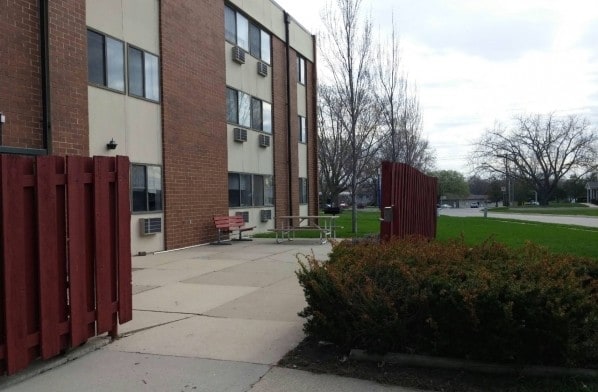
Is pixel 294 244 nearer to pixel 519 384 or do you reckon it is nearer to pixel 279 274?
pixel 279 274

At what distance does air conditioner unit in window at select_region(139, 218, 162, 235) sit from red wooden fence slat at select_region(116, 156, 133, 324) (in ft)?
26.3

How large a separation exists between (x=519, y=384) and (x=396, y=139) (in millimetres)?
21319

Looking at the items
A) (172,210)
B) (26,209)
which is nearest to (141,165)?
(172,210)

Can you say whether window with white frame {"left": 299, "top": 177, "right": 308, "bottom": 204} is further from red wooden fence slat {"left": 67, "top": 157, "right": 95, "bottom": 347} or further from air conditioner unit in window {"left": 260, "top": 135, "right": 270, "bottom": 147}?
red wooden fence slat {"left": 67, "top": 157, "right": 95, "bottom": 347}

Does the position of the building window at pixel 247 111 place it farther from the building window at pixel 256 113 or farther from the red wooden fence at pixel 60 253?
the red wooden fence at pixel 60 253

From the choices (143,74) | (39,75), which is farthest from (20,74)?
(143,74)

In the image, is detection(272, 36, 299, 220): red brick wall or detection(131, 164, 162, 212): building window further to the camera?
detection(272, 36, 299, 220): red brick wall

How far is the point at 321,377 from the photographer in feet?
14.5

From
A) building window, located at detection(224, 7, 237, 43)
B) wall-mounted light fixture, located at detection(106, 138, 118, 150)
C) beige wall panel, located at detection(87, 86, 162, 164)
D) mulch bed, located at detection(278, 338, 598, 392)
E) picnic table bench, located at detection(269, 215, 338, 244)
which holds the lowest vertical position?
mulch bed, located at detection(278, 338, 598, 392)

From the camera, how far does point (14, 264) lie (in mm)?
4137

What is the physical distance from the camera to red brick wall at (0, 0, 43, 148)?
31.5 feet

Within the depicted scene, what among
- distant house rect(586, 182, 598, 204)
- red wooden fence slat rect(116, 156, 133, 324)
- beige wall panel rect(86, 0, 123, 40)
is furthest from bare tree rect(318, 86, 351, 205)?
distant house rect(586, 182, 598, 204)

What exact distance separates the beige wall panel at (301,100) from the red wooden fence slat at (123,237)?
20.0 metres

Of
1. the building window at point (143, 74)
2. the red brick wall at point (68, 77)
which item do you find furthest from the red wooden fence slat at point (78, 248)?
the building window at point (143, 74)
